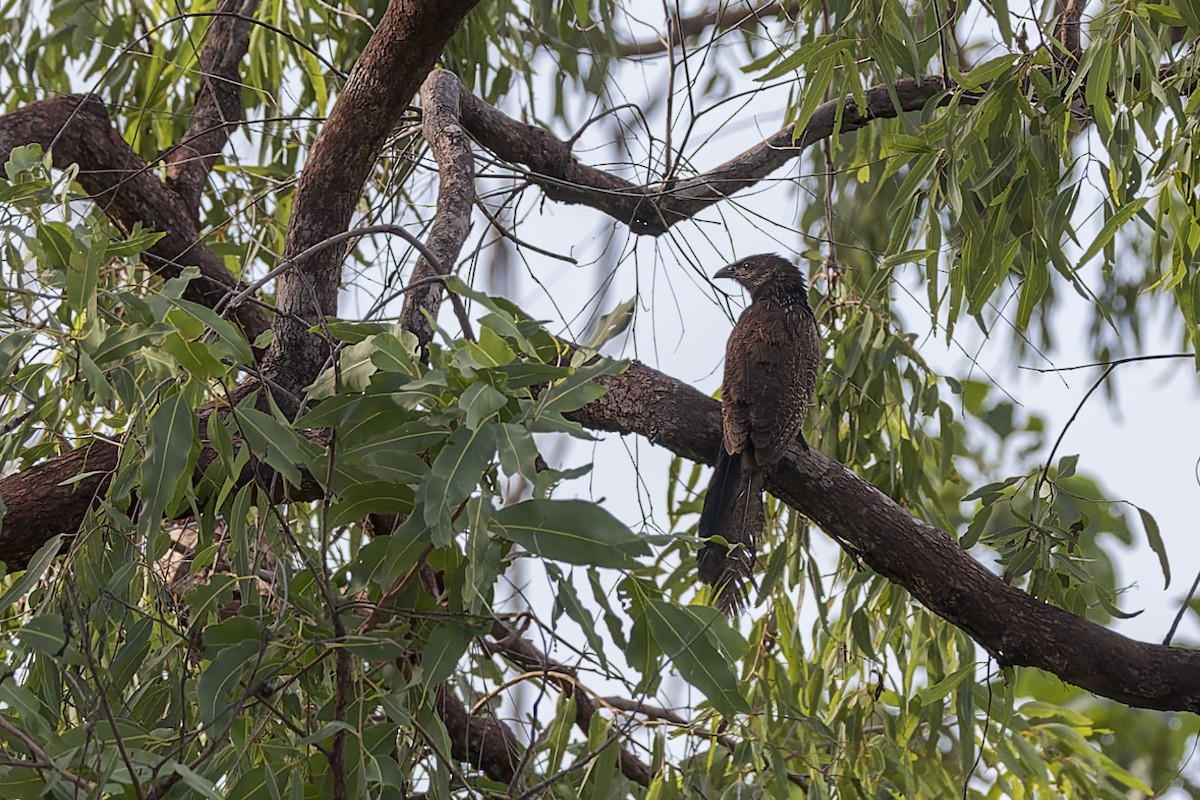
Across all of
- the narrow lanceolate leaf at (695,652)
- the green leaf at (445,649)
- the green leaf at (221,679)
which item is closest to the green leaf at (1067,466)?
the narrow lanceolate leaf at (695,652)

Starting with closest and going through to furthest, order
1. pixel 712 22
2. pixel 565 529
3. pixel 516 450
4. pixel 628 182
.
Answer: pixel 516 450 → pixel 565 529 → pixel 628 182 → pixel 712 22

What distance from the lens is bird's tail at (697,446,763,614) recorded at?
2.27m

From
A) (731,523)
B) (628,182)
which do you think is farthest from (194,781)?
(628,182)

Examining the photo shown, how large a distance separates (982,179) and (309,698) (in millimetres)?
1276

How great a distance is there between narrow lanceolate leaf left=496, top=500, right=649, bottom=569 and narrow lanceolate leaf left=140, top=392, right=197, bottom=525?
34 centimetres

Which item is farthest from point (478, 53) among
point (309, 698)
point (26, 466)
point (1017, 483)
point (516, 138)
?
point (309, 698)

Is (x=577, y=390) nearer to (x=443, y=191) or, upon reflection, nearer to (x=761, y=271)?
(x=443, y=191)

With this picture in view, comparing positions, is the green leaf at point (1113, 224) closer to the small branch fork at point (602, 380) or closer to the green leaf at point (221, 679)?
the small branch fork at point (602, 380)

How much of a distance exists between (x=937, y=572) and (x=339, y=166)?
1383 mm

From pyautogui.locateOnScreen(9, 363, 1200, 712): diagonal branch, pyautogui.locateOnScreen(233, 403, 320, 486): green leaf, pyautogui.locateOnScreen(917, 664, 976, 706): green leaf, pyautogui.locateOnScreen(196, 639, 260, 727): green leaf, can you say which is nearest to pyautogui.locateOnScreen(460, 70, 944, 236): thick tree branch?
pyautogui.locateOnScreen(9, 363, 1200, 712): diagonal branch

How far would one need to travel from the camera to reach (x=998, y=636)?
214 cm

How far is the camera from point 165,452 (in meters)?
1.22

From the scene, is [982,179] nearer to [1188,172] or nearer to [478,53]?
[1188,172]

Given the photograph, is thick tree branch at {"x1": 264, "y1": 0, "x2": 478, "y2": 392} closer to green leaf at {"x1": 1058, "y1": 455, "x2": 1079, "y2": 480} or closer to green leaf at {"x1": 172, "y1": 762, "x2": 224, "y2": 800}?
green leaf at {"x1": 172, "y1": 762, "x2": 224, "y2": 800}
